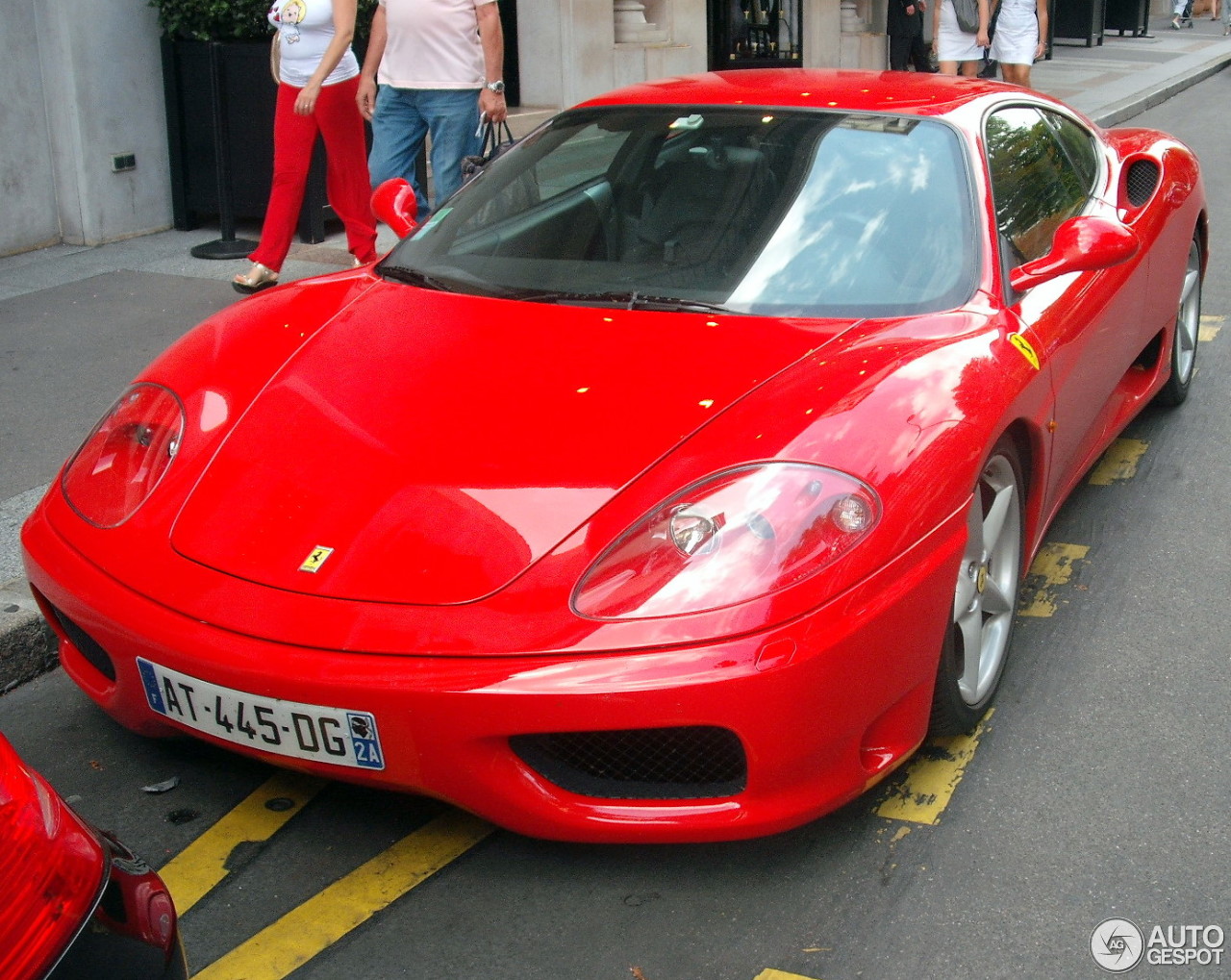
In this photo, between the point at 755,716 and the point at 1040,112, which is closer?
the point at 755,716

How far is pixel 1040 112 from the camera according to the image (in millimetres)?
4488

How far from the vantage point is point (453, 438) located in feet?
9.41

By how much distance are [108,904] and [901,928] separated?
1378 millimetres

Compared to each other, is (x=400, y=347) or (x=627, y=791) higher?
(x=400, y=347)

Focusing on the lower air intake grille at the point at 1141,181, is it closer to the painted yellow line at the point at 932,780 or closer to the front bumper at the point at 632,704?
the painted yellow line at the point at 932,780

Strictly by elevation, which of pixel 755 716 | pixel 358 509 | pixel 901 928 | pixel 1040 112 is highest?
pixel 1040 112

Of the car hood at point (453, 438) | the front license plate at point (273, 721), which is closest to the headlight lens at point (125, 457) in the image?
the car hood at point (453, 438)

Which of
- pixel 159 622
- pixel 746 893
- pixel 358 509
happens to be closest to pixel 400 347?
pixel 358 509

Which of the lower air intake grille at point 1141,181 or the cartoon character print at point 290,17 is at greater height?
the cartoon character print at point 290,17

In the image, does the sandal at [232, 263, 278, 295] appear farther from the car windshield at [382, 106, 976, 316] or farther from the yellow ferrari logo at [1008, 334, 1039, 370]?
the yellow ferrari logo at [1008, 334, 1039, 370]

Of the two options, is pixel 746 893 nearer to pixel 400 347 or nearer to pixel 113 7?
pixel 400 347

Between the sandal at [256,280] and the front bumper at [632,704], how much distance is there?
4.27 m

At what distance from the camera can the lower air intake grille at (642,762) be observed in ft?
8.35

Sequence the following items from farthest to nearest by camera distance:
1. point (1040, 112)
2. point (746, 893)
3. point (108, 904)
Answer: point (1040, 112) < point (746, 893) < point (108, 904)
